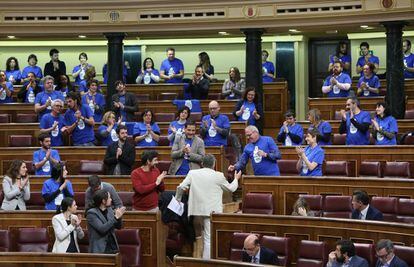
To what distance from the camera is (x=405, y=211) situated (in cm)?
984

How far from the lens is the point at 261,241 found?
9391 mm

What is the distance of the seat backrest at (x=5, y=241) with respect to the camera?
9.99 metres

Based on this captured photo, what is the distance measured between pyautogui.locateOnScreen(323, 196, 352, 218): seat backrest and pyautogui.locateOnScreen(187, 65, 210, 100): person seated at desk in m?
6.25

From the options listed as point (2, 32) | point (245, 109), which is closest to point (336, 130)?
point (245, 109)

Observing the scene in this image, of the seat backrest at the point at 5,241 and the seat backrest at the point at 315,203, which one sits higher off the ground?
the seat backrest at the point at 315,203

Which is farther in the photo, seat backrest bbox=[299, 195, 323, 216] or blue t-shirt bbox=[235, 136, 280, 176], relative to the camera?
blue t-shirt bbox=[235, 136, 280, 176]

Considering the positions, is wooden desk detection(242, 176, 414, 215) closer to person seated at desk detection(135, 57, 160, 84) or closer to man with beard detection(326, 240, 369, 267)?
man with beard detection(326, 240, 369, 267)

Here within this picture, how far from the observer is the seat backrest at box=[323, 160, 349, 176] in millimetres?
11625

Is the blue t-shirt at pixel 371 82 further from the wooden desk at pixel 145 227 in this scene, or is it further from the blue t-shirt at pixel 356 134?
the wooden desk at pixel 145 227

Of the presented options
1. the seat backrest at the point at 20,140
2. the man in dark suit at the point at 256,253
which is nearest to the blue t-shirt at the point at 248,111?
the seat backrest at the point at 20,140

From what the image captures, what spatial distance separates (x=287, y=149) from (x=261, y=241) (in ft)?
11.3

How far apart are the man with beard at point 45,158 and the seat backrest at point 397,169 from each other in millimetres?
4157

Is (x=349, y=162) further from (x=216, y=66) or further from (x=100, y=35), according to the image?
(x=216, y=66)

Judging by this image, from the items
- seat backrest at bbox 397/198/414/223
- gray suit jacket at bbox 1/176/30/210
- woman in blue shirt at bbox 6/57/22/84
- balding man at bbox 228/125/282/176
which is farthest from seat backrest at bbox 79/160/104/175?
woman in blue shirt at bbox 6/57/22/84
